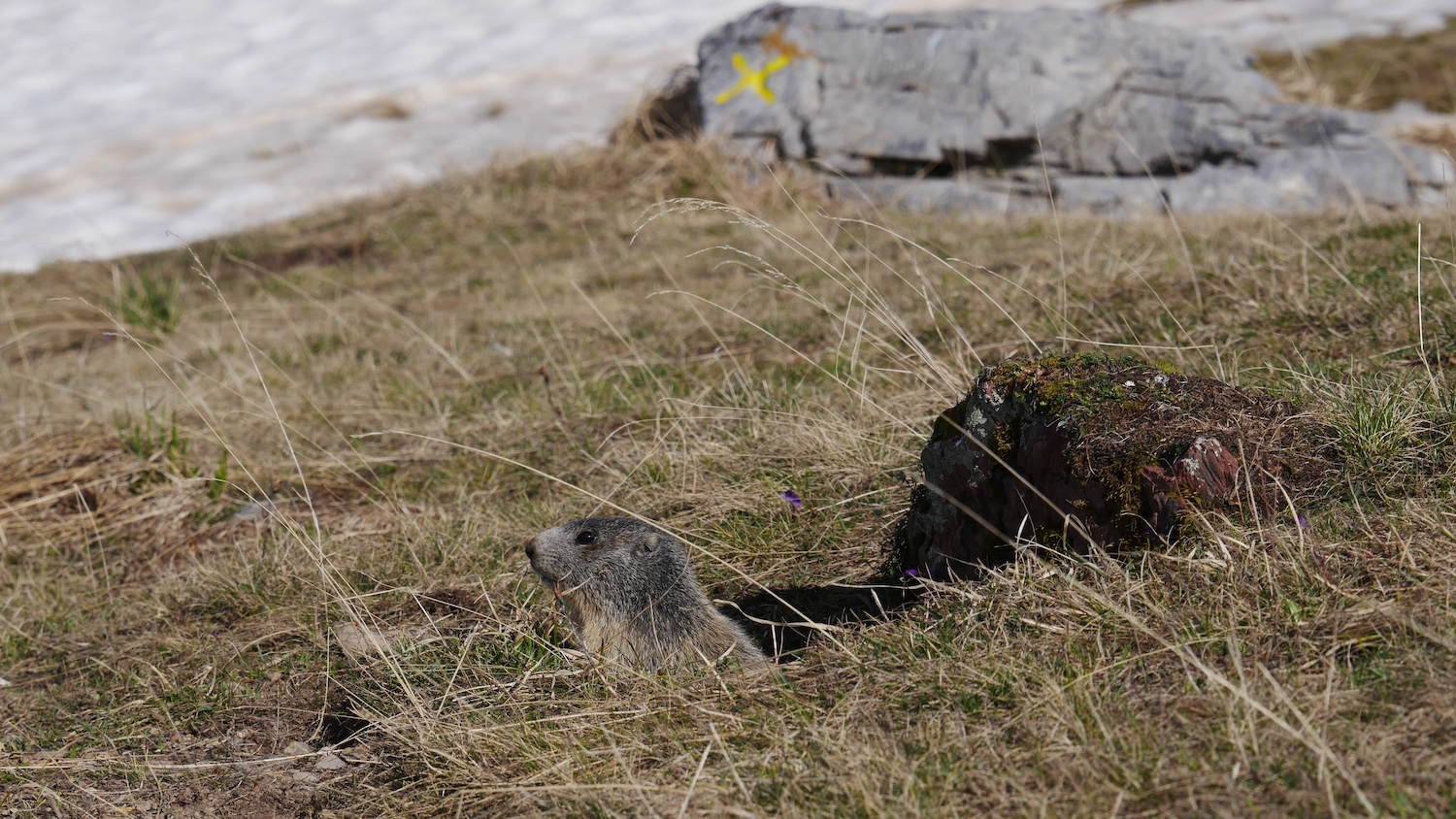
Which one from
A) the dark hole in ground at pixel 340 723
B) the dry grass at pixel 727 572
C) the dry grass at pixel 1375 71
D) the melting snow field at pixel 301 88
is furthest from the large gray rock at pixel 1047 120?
the dark hole in ground at pixel 340 723

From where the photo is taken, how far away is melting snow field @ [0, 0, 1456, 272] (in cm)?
1369

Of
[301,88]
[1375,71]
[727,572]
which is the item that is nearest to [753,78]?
[1375,71]

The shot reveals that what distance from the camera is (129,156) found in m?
15.2

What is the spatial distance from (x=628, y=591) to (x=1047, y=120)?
832 centimetres

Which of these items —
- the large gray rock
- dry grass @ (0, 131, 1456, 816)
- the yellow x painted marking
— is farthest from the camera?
the yellow x painted marking

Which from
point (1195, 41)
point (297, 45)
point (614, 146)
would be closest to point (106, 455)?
point (614, 146)

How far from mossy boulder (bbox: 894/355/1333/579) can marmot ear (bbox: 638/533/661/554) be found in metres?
0.94

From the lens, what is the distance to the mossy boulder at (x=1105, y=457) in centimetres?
294

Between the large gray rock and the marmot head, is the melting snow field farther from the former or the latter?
the marmot head

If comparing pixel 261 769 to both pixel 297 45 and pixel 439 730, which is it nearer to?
pixel 439 730

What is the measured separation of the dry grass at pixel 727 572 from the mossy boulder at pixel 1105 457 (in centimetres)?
13

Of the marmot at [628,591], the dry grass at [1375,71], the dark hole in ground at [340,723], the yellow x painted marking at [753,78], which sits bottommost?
the dry grass at [1375,71]

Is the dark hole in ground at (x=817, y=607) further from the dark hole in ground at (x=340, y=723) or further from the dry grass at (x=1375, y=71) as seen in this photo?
the dry grass at (x=1375, y=71)

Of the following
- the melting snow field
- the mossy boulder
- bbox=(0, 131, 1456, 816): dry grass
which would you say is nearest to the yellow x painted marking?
the melting snow field
